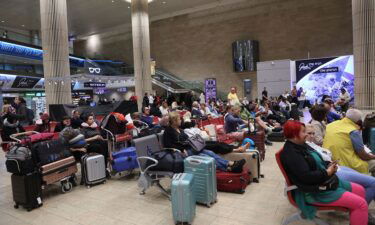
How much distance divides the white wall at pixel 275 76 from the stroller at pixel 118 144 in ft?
45.6

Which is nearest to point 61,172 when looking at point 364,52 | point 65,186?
point 65,186

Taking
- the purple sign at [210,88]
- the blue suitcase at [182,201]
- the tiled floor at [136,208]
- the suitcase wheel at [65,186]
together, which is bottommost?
the tiled floor at [136,208]

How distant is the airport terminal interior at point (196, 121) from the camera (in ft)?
11.7

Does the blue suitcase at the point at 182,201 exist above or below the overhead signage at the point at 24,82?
below

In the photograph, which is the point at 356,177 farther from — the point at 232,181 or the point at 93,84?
the point at 93,84

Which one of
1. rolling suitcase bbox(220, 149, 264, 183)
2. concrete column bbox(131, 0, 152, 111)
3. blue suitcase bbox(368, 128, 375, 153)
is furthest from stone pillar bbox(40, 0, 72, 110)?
blue suitcase bbox(368, 128, 375, 153)

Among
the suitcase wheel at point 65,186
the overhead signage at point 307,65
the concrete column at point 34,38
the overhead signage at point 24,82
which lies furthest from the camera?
the concrete column at point 34,38

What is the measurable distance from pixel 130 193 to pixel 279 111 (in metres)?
9.02

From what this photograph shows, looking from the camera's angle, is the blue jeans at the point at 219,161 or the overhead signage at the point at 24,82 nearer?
the blue jeans at the point at 219,161

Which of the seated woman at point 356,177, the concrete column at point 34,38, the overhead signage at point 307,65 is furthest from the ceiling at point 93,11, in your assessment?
the seated woman at point 356,177

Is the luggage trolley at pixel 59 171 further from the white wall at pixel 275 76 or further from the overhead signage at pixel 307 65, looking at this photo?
the overhead signage at pixel 307 65

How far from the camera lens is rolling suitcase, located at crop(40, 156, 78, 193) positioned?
4605 millimetres

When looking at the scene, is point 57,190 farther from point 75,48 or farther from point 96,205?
point 75,48

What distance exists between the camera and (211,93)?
800 inches
